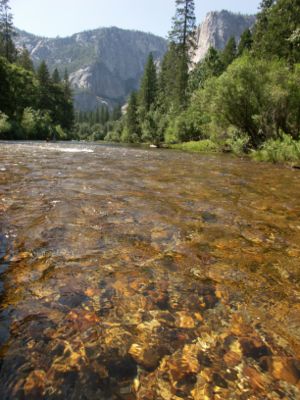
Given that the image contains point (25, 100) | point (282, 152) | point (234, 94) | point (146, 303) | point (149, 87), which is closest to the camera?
point (146, 303)

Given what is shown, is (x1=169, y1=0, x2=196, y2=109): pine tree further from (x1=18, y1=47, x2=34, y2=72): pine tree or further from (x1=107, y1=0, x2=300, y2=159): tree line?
(x1=18, y1=47, x2=34, y2=72): pine tree

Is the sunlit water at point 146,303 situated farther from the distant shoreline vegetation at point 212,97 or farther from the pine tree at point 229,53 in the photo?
the pine tree at point 229,53

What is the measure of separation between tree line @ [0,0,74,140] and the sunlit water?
3367 centimetres

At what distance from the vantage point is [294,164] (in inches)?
626

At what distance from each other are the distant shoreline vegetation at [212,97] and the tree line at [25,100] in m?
0.17

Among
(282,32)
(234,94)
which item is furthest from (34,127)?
(282,32)

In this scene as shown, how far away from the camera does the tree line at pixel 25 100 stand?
44.4 m

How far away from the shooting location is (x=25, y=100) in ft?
204

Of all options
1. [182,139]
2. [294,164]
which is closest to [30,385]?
[294,164]

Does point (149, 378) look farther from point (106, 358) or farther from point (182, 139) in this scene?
point (182, 139)

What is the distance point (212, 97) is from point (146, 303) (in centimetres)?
2147

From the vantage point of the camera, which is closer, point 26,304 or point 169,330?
point 169,330

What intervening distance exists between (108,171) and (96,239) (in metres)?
7.22

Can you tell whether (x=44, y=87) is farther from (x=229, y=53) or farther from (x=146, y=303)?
(x=146, y=303)
